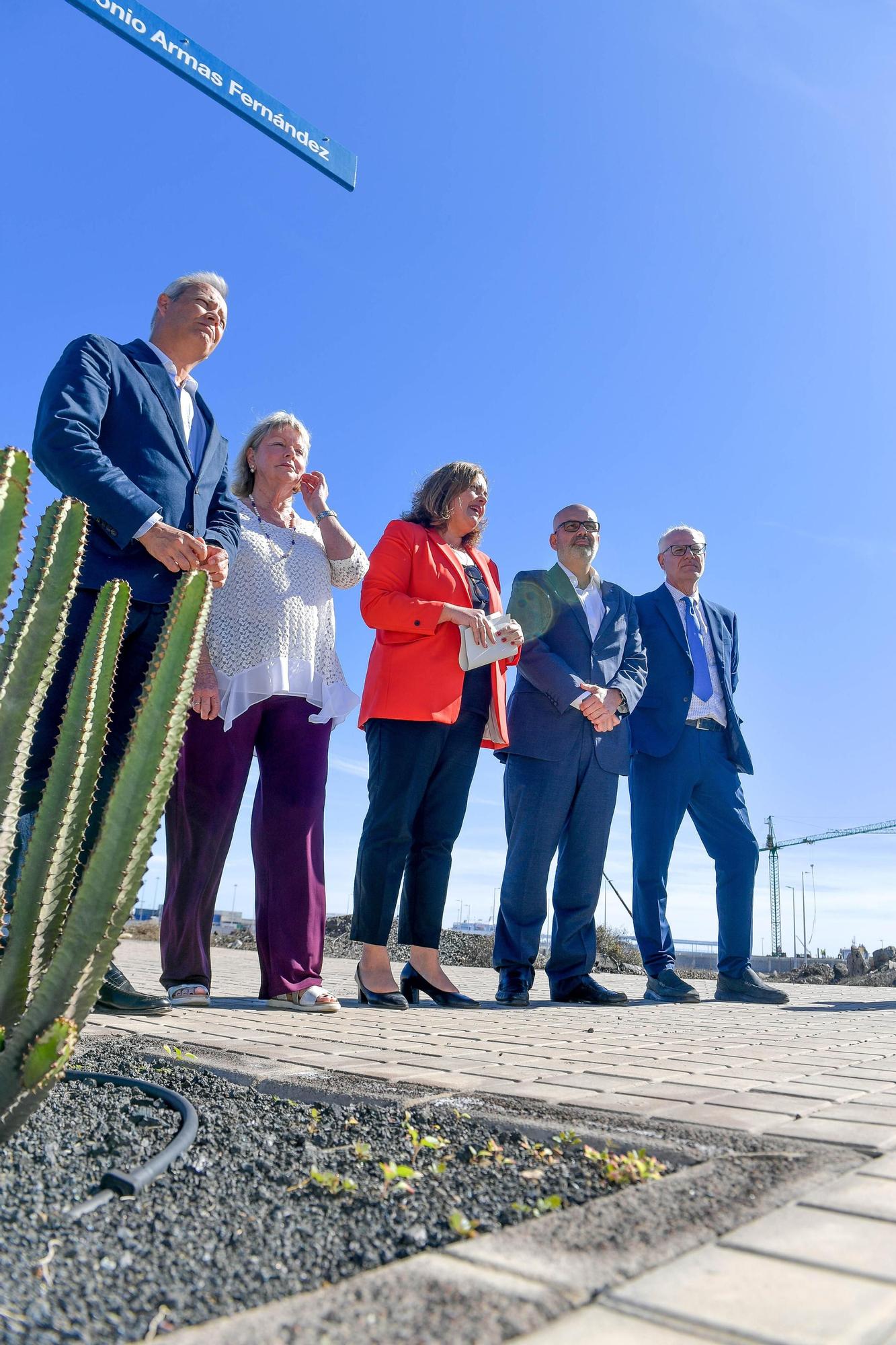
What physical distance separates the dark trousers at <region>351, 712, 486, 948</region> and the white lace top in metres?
0.44

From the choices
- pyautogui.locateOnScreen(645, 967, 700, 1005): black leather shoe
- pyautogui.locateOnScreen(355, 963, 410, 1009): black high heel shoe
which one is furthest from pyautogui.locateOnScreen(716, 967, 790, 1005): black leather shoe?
pyautogui.locateOnScreen(355, 963, 410, 1009): black high heel shoe

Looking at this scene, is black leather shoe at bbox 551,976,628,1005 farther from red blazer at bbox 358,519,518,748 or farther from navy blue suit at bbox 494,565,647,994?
red blazer at bbox 358,519,518,748

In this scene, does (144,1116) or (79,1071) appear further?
(79,1071)

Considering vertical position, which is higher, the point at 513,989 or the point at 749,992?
the point at 749,992

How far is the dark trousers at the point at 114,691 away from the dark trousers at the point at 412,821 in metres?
1.37

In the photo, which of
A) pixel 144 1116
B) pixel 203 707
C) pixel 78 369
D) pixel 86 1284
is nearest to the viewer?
pixel 86 1284

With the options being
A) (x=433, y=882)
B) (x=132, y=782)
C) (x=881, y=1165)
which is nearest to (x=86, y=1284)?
(x=132, y=782)

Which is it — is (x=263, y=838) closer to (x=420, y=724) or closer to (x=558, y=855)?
(x=420, y=724)

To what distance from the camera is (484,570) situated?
5004 mm

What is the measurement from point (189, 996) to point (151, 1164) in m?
2.45

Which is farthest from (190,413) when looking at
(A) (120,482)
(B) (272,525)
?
(A) (120,482)

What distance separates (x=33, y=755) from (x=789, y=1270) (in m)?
2.43

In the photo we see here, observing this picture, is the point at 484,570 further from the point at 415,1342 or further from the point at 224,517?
the point at 415,1342

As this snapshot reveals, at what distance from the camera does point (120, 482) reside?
3.08 metres
